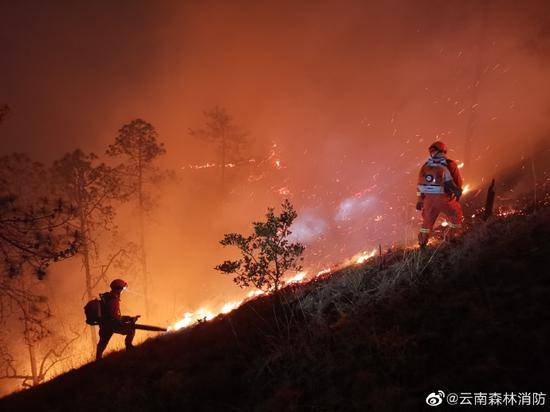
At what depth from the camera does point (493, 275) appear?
12.4 feet

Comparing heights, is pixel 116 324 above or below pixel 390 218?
below

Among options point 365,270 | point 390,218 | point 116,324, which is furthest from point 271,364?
point 390,218

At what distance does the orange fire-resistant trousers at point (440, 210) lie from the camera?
Result: 7816 mm

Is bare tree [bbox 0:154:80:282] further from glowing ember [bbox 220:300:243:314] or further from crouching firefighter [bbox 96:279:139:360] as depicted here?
glowing ember [bbox 220:300:243:314]

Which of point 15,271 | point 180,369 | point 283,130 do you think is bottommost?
point 180,369

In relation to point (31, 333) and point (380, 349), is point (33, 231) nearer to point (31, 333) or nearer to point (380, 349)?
point (380, 349)

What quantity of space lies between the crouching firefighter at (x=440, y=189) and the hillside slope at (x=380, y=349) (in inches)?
84.8

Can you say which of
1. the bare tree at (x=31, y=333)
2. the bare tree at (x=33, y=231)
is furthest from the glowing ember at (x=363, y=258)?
the bare tree at (x=31, y=333)

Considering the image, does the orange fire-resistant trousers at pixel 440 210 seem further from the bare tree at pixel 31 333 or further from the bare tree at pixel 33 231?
the bare tree at pixel 31 333

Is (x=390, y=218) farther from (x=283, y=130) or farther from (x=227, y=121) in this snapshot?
(x=283, y=130)

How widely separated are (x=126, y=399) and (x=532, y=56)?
26.4 meters

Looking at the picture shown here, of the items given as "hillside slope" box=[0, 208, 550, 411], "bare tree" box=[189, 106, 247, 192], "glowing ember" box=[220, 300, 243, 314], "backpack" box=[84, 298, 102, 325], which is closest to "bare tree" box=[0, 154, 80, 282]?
"backpack" box=[84, 298, 102, 325]

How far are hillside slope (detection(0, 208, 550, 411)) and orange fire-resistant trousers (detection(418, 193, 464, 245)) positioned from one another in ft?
6.90

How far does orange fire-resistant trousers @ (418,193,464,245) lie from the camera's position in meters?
7.82
